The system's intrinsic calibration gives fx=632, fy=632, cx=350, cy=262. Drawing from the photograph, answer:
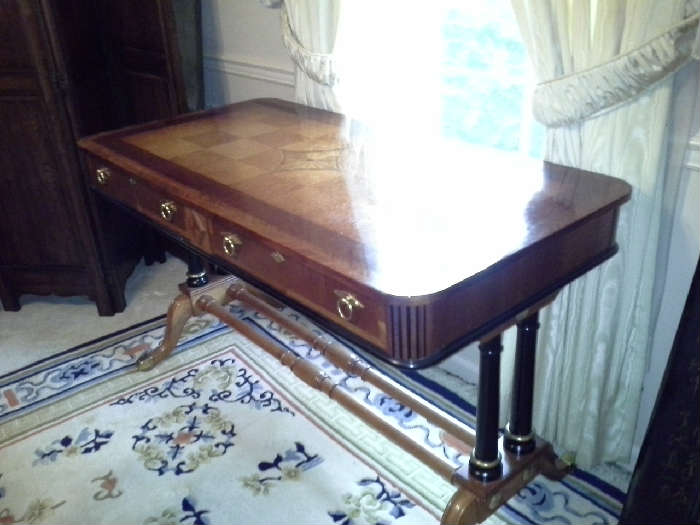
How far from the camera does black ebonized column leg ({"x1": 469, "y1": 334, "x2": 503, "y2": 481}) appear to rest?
53.8 inches

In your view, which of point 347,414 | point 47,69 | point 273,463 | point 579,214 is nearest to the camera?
point 579,214

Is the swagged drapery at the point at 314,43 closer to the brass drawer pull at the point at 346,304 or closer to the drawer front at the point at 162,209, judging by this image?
the drawer front at the point at 162,209

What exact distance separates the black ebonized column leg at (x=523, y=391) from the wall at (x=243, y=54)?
1405 millimetres

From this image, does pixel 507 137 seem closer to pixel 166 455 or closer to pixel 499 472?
pixel 499 472

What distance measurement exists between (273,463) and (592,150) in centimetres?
125

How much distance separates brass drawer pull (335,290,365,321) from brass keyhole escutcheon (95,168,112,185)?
998 millimetres

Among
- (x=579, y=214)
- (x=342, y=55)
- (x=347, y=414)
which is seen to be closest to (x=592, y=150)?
(x=579, y=214)

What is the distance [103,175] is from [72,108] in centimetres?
80

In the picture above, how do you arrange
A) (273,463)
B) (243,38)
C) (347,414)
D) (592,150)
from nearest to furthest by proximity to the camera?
(592,150) → (273,463) → (347,414) → (243,38)

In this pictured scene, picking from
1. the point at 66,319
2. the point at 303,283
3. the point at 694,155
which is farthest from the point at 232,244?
the point at 66,319

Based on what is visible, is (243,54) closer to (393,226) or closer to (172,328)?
(172,328)

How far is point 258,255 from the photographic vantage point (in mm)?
1321

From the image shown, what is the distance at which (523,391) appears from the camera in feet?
5.19

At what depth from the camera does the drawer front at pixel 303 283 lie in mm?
1093
